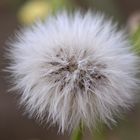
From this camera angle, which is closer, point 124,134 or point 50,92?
point 50,92

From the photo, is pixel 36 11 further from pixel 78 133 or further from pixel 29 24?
pixel 78 133

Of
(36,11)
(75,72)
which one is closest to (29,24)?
(36,11)

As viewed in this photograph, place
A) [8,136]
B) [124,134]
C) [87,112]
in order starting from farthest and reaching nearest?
[8,136], [124,134], [87,112]

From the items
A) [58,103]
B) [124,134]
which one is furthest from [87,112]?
[124,134]

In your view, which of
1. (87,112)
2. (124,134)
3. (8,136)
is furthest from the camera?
(8,136)

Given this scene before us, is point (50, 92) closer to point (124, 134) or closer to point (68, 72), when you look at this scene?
point (68, 72)

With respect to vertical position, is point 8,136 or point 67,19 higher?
point 67,19
